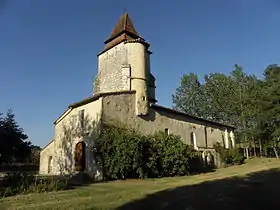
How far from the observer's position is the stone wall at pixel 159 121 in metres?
25.9

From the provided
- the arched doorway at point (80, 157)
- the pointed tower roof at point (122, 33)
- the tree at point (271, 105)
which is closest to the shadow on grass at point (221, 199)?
the arched doorway at point (80, 157)

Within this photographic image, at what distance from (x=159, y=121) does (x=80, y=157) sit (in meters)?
8.86

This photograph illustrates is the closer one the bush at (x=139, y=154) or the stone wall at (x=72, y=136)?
the bush at (x=139, y=154)

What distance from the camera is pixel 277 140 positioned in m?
40.0

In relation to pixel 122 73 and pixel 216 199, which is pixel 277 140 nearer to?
pixel 122 73

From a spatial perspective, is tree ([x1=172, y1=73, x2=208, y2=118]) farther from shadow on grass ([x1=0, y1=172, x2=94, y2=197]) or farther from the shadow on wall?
shadow on grass ([x1=0, y1=172, x2=94, y2=197])

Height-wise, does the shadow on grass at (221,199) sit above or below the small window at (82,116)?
below

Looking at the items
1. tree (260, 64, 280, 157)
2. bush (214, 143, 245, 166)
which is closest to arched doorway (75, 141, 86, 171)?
bush (214, 143, 245, 166)

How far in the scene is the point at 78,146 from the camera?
2678 centimetres

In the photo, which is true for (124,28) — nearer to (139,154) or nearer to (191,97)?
(139,154)

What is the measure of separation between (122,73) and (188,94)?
106 feet

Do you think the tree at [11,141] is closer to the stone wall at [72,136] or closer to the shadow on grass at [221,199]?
the stone wall at [72,136]

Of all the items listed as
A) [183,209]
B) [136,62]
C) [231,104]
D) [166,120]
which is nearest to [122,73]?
[136,62]

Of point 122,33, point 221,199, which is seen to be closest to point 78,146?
point 122,33
